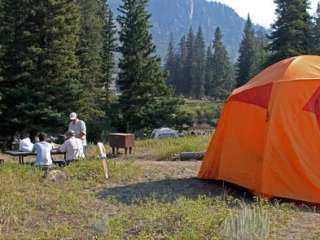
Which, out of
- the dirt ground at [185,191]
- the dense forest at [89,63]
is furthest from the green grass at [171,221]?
the dense forest at [89,63]

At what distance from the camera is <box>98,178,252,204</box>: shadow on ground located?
1055 cm

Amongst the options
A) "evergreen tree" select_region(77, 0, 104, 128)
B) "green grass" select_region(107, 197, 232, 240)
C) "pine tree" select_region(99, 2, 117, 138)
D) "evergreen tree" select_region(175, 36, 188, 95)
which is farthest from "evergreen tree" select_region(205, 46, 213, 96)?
"green grass" select_region(107, 197, 232, 240)

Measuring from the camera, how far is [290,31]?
1644 inches

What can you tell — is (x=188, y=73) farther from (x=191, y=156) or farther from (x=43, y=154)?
(x=43, y=154)

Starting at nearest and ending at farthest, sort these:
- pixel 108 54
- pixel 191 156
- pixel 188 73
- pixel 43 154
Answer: pixel 43 154
pixel 191 156
pixel 108 54
pixel 188 73

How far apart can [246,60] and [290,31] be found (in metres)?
36.5

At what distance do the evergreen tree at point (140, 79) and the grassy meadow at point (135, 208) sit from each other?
28.4 metres

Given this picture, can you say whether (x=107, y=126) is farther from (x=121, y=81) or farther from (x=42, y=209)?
(x=42, y=209)

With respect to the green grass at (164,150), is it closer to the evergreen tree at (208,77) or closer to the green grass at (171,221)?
the green grass at (171,221)

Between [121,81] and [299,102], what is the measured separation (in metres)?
33.6

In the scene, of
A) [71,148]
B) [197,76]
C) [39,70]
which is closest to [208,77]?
[197,76]

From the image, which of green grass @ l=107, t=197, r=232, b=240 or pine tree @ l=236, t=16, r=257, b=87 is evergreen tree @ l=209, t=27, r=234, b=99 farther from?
green grass @ l=107, t=197, r=232, b=240

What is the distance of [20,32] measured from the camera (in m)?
34.5

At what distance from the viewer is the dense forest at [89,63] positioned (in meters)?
33.8
